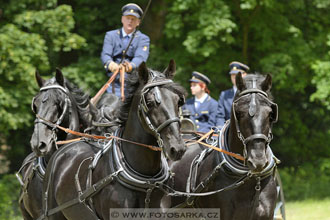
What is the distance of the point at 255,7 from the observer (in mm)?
13023

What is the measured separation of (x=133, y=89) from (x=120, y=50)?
2.06m

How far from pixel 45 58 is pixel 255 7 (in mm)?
4717

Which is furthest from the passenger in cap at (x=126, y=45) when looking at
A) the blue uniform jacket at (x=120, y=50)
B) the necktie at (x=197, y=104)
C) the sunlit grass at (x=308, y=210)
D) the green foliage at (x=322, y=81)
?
the green foliage at (x=322, y=81)

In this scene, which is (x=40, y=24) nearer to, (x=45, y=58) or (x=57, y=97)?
(x=45, y=58)

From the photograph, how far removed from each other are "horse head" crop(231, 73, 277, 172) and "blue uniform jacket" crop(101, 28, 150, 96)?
181 centimetres

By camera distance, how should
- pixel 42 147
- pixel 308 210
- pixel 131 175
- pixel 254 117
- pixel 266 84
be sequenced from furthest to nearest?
pixel 308 210
pixel 42 147
pixel 266 84
pixel 254 117
pixel 131 175

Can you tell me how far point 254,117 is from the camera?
4.87 metres

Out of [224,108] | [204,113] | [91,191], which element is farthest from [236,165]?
[204,113]

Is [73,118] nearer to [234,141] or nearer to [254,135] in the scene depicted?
[234,141]

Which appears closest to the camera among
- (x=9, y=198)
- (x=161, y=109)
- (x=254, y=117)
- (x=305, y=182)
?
(x=161, y=109)

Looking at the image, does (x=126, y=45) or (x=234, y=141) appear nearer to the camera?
(x=234, y=141)

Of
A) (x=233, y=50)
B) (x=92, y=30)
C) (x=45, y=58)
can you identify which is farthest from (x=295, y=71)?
(x=45, y=58)

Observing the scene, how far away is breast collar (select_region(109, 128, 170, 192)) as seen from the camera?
4711 millimetres

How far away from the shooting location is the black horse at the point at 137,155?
4.51 metres
